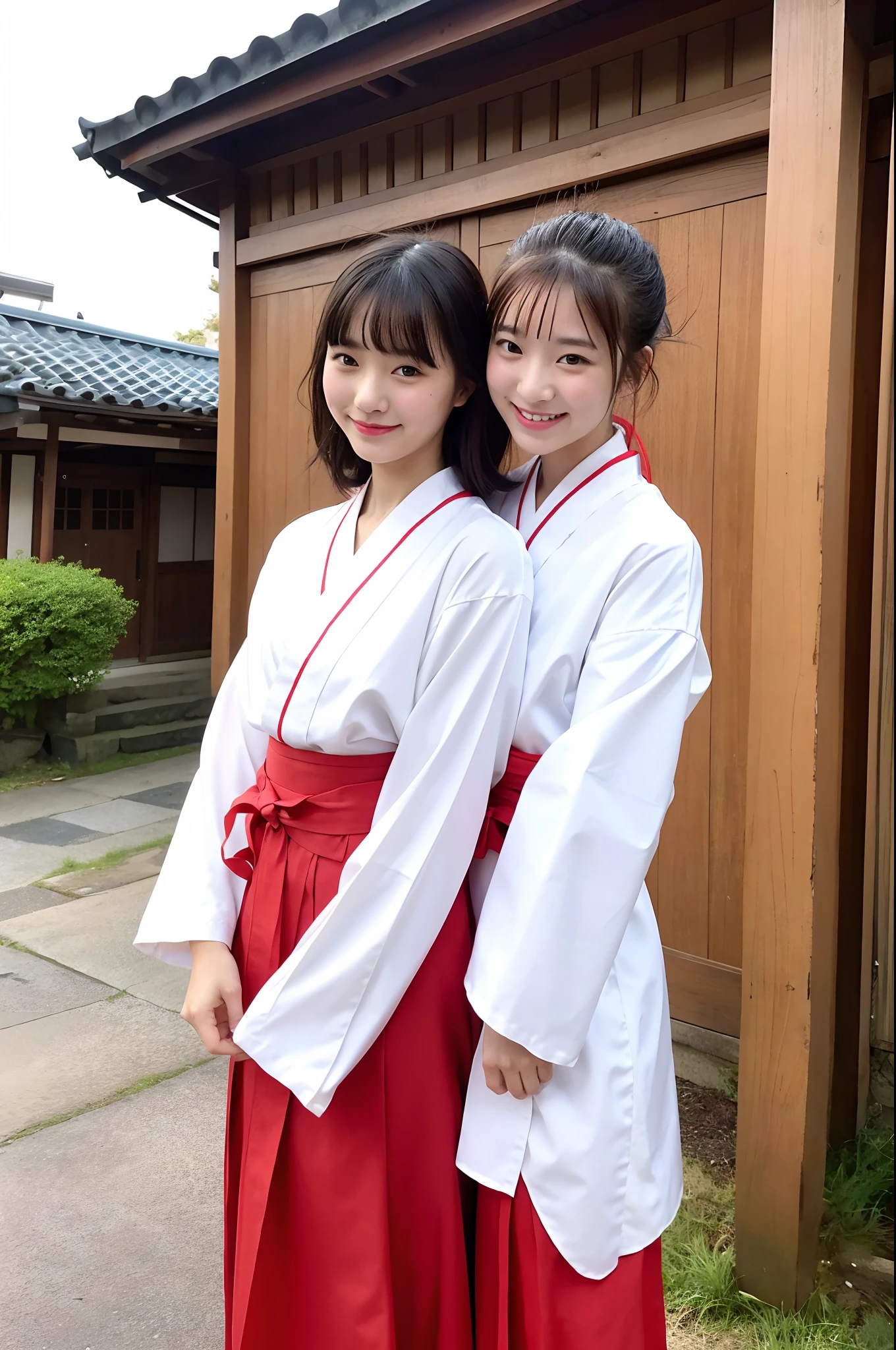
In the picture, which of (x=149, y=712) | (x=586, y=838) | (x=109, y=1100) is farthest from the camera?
(x=149, y=712)

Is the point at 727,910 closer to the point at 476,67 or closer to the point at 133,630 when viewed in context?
the point at 476,67

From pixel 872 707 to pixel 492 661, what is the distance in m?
1.61

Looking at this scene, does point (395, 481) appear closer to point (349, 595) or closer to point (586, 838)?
point (349, 595)

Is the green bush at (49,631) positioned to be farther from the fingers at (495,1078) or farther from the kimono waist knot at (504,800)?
the fingers at (495,1078)

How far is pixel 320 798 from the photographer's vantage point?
5.25ft

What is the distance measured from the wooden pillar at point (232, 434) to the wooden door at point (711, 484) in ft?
6.37

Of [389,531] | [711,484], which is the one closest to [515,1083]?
[389,531]

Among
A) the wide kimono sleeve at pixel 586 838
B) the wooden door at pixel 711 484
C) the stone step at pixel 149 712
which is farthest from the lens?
the stone step at pixel 149 712

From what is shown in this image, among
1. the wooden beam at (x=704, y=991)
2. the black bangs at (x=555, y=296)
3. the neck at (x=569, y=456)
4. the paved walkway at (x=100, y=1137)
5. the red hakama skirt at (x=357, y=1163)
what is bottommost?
the paved walkway at (x=100, y=1137)

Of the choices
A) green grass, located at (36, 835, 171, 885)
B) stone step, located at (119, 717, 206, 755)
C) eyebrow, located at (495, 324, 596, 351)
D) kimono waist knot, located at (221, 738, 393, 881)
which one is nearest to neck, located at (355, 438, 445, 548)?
eyebrow, located at (495, 324, 596, 351)

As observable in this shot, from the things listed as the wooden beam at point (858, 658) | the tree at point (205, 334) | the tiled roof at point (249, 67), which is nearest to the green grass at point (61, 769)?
the tiled roof at point (249, 67)

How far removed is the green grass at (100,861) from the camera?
5.64 metres

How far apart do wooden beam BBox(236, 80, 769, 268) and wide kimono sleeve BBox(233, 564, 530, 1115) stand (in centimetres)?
219

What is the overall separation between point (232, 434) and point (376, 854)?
378 cm
